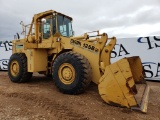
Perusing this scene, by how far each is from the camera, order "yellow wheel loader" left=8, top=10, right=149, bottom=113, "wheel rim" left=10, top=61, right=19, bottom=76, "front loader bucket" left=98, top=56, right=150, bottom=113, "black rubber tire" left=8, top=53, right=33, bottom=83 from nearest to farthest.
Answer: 1. "front loader bucket" left=98, top=56, right=150, bottom=113
2. "yellow wheel loader" left=8, top=10, right=149, bottom=113
3. "black rubber tire" left=8, top=53, right=33, bottom=83
4. "wheel rim" left=10, top=61, right=19, bottom=76

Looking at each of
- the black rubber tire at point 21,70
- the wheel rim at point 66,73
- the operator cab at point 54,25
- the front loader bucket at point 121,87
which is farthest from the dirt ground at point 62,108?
the operator cab at point 54,25

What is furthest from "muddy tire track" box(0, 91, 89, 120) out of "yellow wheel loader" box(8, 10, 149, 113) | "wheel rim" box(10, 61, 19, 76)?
"wheel rim" box(10, 61, 19, 76)

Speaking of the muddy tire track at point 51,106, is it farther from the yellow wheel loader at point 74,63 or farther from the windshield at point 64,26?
the windshield at point 64,26

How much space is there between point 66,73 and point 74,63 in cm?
47

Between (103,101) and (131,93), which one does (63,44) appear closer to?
(103,101)

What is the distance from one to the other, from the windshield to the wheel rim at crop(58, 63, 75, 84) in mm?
1739

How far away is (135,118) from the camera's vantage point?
4.32 metres

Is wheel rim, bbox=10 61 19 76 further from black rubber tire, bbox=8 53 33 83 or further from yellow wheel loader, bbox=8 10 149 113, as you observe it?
black rubber tire, bbox=8 53 33 83

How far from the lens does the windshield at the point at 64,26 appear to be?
291 inches

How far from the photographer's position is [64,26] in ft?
25.0

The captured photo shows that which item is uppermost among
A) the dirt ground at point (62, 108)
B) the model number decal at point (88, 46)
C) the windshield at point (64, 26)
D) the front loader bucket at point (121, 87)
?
the windshield at point (64, 26)

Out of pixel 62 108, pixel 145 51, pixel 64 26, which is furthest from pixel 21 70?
pixel 145 51

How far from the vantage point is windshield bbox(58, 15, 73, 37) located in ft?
24.2

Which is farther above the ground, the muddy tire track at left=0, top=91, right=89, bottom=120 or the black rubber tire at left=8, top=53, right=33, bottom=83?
the black rubber tire at left=8, top=53, right=33, bottom=83
